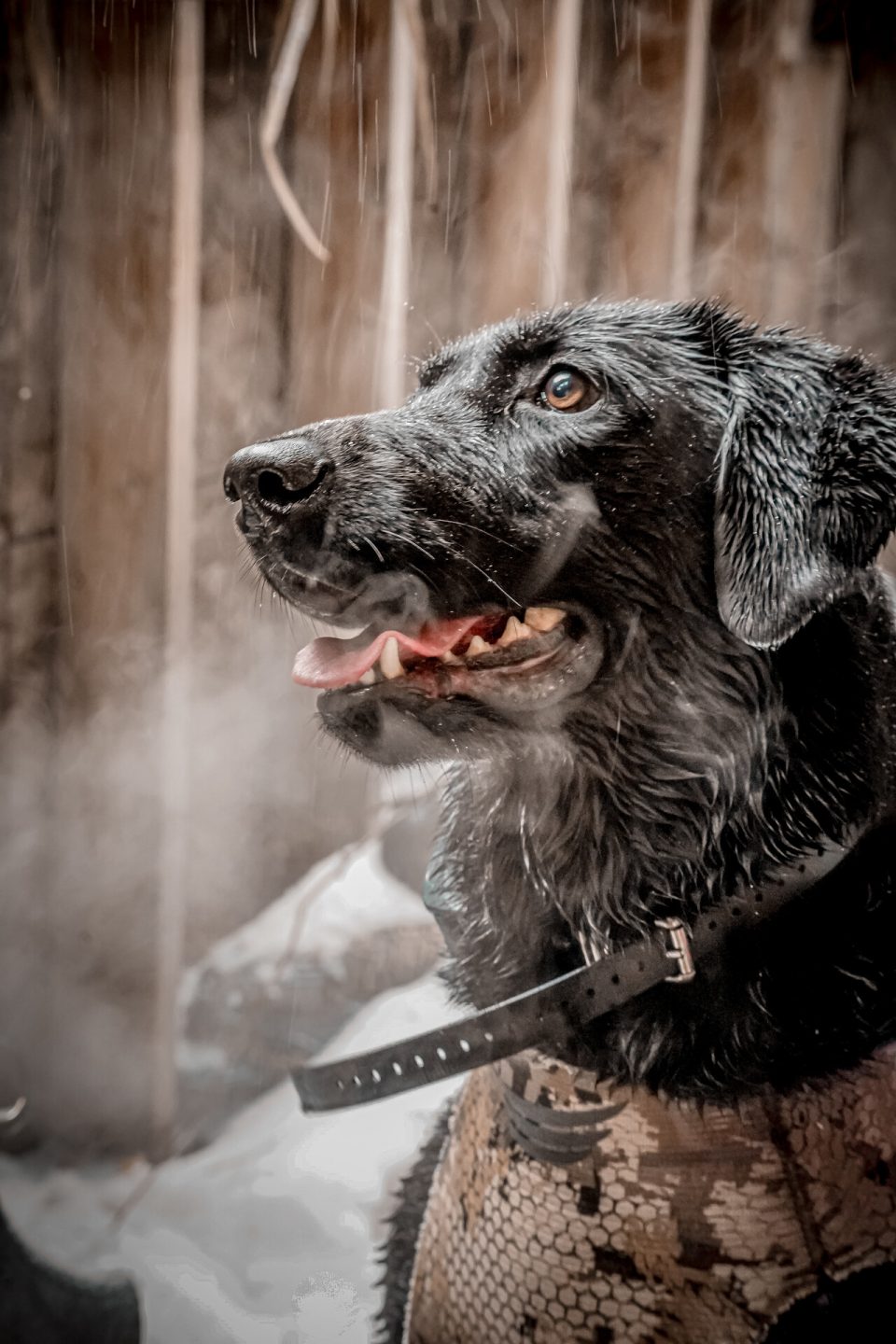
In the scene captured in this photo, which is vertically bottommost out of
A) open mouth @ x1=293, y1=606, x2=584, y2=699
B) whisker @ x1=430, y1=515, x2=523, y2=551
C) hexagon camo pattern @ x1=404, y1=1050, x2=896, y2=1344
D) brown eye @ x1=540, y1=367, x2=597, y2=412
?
hexagon camo pattern @ x1=404, y1=1050, x2=896, y2=1344

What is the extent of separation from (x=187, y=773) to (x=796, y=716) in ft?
1.89

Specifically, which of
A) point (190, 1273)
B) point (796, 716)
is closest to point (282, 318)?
point (796, 716)

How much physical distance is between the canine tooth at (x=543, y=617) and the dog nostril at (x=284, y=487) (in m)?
0.20

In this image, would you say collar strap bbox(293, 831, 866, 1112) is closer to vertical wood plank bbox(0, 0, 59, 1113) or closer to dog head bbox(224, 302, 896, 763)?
dog head bbox(224, 302, 896, 763)

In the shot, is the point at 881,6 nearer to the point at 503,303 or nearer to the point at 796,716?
the point at 503,303

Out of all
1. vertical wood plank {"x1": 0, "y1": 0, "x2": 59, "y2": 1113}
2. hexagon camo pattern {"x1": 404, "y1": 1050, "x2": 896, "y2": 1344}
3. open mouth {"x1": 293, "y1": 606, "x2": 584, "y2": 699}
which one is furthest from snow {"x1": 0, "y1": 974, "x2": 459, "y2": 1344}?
open mouth {"x1": 293, "y1": 606, "x2": 584, "y2": 699}

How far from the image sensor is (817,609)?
0.78 metres

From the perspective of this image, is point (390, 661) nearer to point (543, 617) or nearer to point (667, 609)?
point (543, 617)

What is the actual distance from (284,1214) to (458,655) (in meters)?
0.57

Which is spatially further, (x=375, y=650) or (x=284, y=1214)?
(x=284, y=1214)

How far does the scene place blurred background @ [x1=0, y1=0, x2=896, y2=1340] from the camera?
0.85 meters

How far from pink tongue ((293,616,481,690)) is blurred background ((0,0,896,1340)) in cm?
9

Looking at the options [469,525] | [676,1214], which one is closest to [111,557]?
[469,525]

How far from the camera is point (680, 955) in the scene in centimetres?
83
